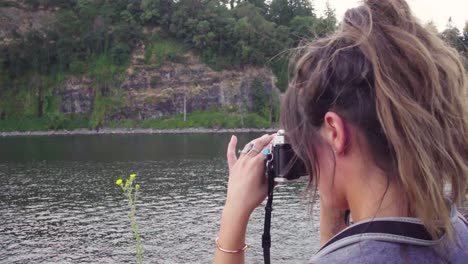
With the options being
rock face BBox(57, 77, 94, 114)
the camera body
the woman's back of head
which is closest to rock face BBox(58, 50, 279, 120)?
rock face BBox(57, 77, 94, 114)

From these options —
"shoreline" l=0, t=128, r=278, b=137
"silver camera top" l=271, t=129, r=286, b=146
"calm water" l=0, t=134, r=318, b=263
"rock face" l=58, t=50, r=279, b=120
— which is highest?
"rock face" l=58, t=50, r=279, b=120

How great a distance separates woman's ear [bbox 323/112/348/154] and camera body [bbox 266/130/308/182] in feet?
0.57

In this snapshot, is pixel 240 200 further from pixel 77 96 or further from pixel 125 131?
pixel 77 96

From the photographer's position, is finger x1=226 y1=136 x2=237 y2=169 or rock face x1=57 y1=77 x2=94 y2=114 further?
rock face x1=57 y1=77 x2=94 y2=114

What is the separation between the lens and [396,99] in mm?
1084

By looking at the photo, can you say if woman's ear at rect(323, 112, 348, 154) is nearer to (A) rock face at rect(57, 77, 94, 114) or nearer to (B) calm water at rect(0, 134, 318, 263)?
(B) calm water at rect(0, 134, 318, 263)

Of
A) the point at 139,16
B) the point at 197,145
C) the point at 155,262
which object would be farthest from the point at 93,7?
the point at 155,262

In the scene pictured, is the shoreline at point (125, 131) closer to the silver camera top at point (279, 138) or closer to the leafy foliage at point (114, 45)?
the leafy foliage at point (114, 45)

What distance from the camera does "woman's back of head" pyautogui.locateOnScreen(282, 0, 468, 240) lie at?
1078 millimetres

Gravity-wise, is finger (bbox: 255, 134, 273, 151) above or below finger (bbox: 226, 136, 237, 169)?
above

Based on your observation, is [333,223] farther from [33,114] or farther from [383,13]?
[33,114]

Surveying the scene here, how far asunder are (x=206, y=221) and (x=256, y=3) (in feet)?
300

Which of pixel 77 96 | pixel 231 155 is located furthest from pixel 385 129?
pixel 77 96

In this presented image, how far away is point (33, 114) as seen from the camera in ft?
299
